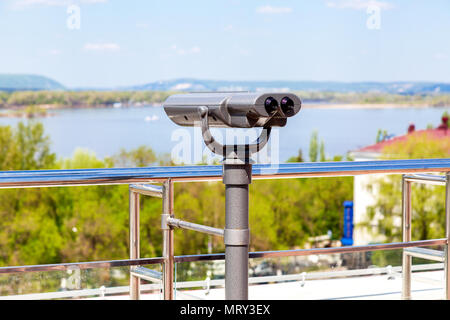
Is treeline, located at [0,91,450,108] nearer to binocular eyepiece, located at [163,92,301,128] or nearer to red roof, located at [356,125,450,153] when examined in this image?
red roof, located at [356,125,450,153]

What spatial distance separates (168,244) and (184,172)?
0.70 ft

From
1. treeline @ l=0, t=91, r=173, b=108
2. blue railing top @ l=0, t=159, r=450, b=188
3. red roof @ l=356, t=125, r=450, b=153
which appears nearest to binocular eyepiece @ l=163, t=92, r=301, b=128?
blue railing top @ l=0, t=159, r=450, b=188

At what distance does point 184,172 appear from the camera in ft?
6.84

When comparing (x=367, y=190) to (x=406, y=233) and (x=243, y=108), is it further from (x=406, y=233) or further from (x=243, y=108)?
(x=243, y=108)

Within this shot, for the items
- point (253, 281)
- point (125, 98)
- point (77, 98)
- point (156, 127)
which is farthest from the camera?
point (77, 98)

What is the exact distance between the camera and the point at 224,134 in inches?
57.1

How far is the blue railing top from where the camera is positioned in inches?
74.2

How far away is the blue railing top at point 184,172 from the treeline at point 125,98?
45883 mm

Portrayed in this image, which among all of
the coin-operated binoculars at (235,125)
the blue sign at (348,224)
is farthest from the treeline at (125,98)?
the coin-operated binoculars at (235,125)

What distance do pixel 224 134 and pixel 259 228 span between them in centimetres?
3636

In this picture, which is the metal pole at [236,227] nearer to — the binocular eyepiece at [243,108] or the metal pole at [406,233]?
the binocular eyepiece at [243,108]

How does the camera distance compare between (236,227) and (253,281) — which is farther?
(253,281)

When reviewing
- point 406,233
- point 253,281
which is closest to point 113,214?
point 406,233

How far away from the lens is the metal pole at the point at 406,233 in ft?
8.32
